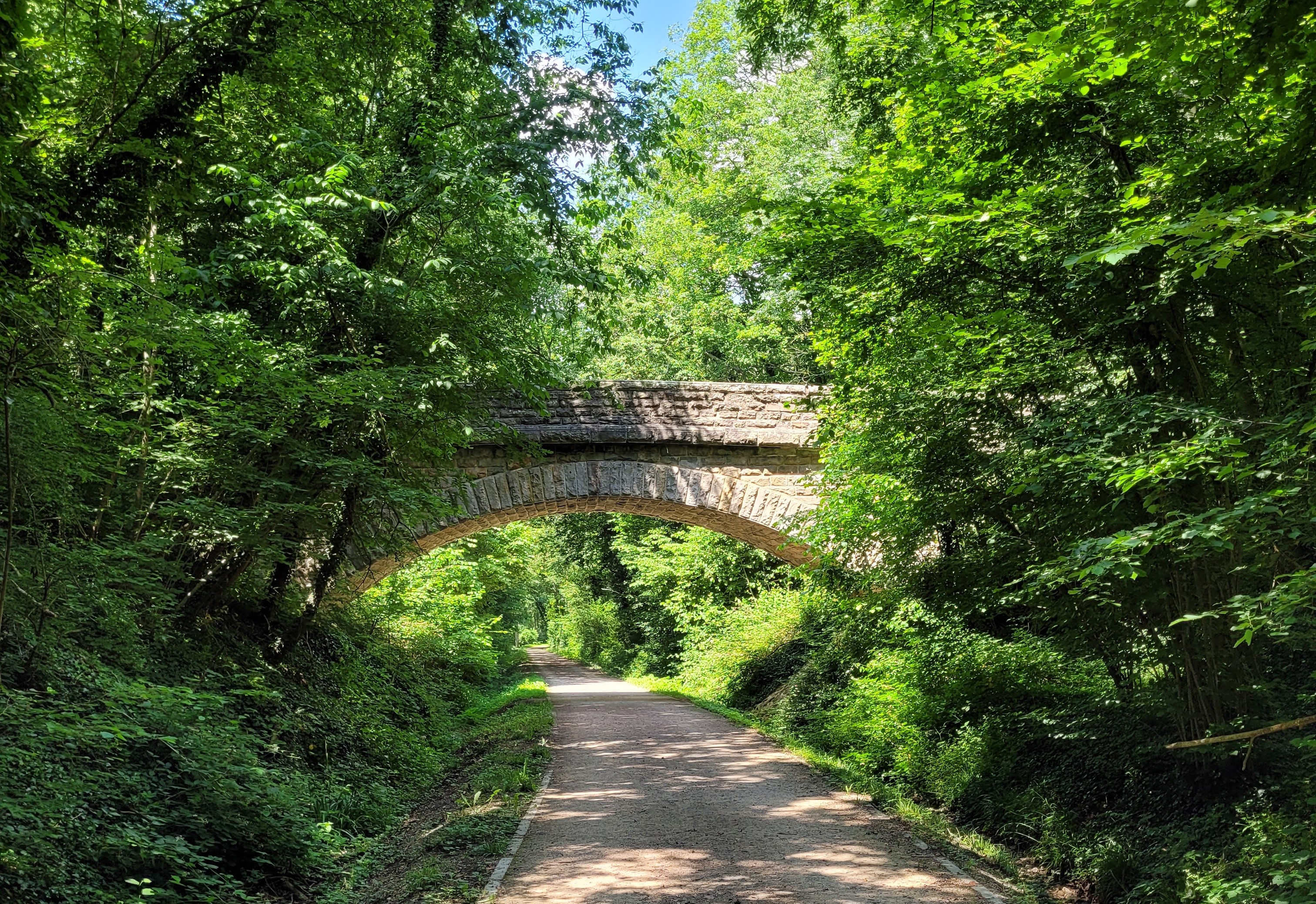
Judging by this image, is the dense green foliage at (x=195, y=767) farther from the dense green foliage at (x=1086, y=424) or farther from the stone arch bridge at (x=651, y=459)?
the dense green foliage at (x=1086, y=424)

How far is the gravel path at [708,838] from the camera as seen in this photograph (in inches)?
196

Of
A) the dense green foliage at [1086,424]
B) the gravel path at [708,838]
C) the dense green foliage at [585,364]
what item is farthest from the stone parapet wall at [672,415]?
the gravel path at [708,838]

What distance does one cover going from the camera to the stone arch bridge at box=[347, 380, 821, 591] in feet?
38.4

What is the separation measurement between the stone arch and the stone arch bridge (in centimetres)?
Result: 2

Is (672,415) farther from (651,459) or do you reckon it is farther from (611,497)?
(611,497)

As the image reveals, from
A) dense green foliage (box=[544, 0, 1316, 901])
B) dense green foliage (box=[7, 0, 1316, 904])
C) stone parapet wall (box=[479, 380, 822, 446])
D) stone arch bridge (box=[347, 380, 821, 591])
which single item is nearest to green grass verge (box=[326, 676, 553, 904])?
dense green foliage (box=[7, 0, 1316, 904])

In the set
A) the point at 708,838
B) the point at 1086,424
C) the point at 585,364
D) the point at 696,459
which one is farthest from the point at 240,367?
the point at 696,459

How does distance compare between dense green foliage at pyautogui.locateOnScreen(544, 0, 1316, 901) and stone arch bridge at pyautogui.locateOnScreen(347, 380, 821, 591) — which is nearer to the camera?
dense green foliage at pyautogui.locateOnScreen(544, 0, 1316, 901)

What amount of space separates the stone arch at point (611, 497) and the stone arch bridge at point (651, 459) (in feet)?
0.05

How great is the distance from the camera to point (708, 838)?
6.18 metres

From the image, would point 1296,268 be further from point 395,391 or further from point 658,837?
point 395,391

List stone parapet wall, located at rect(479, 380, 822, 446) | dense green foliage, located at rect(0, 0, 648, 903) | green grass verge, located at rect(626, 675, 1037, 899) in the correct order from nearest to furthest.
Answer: dense green foliage, located at rect(0, 0, 648, 903) < green grass verge, located at rect(626, 675, 1037, 899) < stone parapet wall, located at rect(479, 380, 822, 446)

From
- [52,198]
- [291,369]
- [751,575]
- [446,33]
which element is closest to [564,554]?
[751,575]

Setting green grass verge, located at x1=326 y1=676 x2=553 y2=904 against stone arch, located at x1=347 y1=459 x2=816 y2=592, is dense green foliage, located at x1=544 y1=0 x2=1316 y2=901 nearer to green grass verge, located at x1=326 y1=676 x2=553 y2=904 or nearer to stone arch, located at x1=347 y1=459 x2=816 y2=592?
green grass verge, located at x1=326 y1=676 x2=553 y2=904
